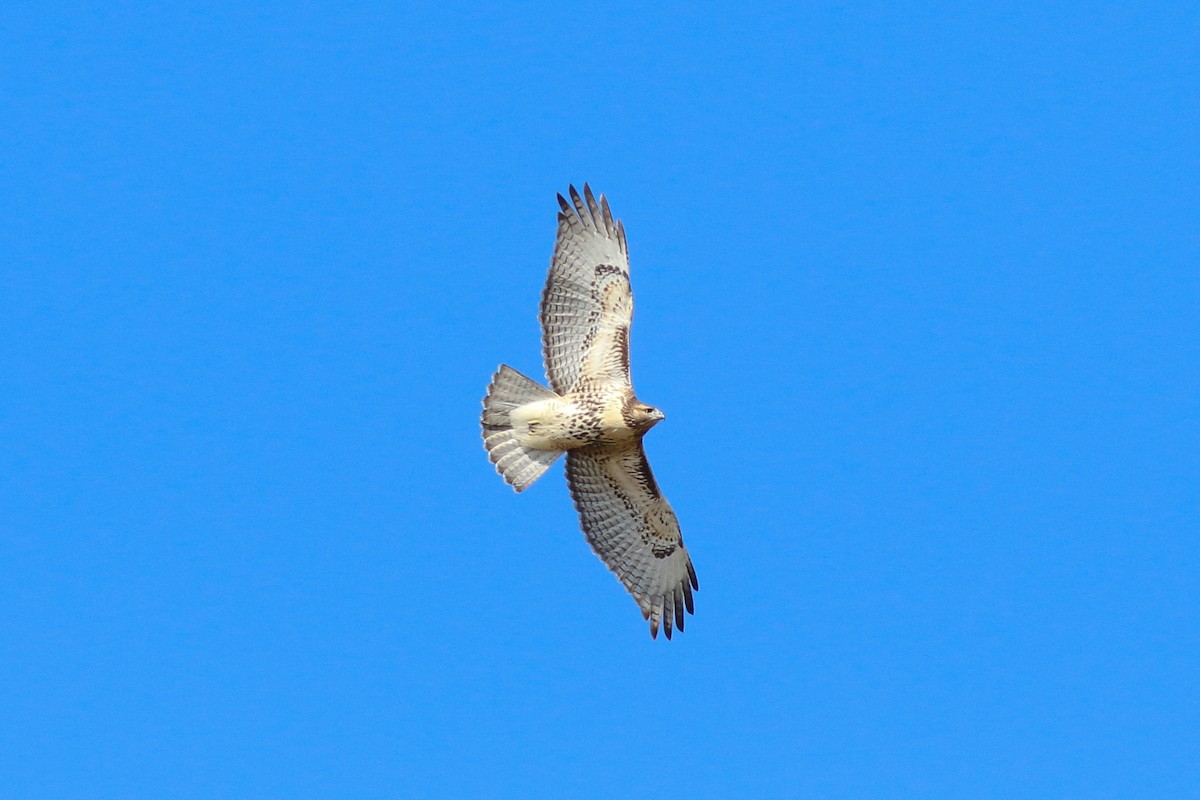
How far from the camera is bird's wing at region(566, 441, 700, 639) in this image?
42.3 feet

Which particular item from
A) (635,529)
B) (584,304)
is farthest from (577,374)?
(635,529)

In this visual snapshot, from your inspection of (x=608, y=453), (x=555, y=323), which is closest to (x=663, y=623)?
(x=608, y=453)

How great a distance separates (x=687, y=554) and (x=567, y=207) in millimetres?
2884

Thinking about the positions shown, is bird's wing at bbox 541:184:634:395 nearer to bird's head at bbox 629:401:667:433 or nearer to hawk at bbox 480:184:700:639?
hawk at bbox 480:184:700:639

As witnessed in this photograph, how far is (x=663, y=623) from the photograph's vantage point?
13523 millimetres

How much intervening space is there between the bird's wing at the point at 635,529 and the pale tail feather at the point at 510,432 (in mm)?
374

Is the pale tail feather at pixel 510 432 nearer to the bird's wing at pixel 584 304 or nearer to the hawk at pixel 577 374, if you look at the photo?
the hawk at pixel 577 374

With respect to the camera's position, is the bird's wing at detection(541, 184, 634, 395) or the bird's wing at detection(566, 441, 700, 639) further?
the bird's wing at detection(566, 441, 700, 639)

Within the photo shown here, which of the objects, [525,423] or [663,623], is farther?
[663,623]

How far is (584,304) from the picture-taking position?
12492 millimetres

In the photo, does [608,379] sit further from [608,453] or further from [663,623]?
[663,623]

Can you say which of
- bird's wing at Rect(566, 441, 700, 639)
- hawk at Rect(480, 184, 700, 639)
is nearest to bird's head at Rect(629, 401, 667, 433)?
hawk at Rect(480, 184, 700, 639)

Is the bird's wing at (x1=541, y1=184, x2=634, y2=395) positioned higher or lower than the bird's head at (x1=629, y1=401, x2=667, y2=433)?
higher

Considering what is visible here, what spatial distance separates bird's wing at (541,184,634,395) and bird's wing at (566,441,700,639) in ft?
2.47
